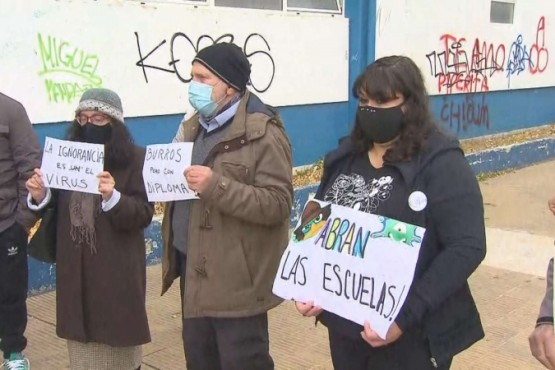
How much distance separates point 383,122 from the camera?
89.0 inches

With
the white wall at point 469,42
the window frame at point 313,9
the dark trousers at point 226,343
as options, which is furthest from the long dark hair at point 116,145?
the white wall at point 469,42

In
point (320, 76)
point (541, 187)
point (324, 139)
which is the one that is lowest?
point (541, 187)

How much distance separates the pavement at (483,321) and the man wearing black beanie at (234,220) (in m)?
1.36

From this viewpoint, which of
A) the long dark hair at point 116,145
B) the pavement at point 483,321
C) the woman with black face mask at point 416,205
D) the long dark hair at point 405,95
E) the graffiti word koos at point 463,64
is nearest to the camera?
the woman with black face mask at point 416,205

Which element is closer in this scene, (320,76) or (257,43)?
(257,43)

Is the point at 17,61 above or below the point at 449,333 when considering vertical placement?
above

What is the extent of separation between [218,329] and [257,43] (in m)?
5.16

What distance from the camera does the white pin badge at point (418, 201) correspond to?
217 centimetres

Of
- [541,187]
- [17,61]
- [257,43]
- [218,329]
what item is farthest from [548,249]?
[17,61]

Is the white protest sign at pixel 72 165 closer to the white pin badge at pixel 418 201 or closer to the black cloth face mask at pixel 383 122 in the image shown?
the black cloth face mask at pixel 383 122

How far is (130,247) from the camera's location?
312 centimetres

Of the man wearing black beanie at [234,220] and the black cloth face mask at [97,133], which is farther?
the black cloth face mask at [97,133]

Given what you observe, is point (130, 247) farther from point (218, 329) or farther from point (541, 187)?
point (541, 187)

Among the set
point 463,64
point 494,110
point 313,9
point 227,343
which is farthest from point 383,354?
point 494,110
